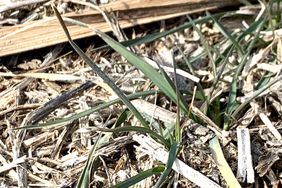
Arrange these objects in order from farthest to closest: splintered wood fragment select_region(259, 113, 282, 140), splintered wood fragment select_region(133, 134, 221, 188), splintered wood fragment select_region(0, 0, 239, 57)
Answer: splintered wood fragment select_region(0, 0, 239, 57) → splintered wood fragment select_region(259, 113, 282, 140) → splintered wood fragment select_region(133, 134, 221, 188)

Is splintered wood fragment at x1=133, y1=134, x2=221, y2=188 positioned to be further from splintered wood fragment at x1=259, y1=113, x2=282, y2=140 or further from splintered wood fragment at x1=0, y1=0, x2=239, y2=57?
splintered wood fragment at x1=0, y1=0, x2=239, y2=57

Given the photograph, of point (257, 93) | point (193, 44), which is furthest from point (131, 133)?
point (193, 44)

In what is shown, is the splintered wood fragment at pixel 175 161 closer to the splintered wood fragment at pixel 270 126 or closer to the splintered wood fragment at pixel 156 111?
the splintered wood fragment at pixel 156 111

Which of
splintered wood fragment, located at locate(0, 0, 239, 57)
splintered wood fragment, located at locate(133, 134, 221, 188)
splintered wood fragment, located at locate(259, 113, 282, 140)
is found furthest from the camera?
splintered wood fragment, located at locate(0, 0, 239, 57)

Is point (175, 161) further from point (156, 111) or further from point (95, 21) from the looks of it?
point (95, 21)

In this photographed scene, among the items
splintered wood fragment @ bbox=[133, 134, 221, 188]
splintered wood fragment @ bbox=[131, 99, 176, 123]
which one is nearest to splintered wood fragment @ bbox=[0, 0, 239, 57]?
splintered wood fragment @ bbox=[131, 99, 176, 123]

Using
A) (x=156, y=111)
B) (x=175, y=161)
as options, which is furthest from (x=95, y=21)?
(x=175, y=161)
